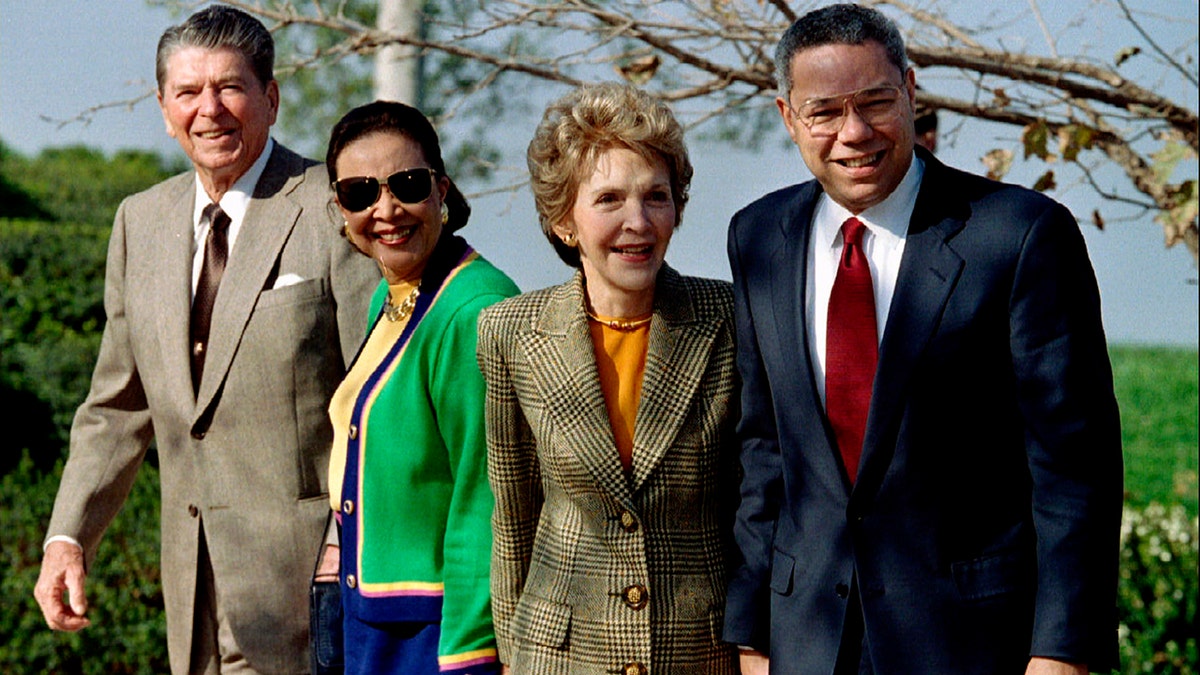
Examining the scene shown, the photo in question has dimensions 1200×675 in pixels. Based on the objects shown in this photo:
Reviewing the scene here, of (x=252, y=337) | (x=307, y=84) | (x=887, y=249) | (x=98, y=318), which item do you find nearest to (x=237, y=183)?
(x=252, y=337)

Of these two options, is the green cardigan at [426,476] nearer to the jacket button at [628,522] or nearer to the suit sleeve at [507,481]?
the suit sleeve at [507,481]

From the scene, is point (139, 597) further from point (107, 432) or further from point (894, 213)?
point (894, 213)

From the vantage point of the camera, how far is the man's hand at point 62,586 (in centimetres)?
379

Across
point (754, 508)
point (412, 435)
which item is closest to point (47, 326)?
point (412, 435)

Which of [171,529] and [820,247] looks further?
[171,529]

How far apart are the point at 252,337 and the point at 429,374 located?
24.7 inches

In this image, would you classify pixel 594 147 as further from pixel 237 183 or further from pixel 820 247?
pixel 237 183

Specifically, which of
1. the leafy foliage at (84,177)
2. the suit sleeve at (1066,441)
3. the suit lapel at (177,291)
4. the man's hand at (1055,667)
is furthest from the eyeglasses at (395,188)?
the leafy foliage at (84,177)

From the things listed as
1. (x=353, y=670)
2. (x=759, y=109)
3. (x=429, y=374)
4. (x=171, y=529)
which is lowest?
(x=353, y=670)

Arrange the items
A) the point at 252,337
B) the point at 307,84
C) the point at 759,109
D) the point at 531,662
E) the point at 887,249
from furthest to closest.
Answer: the point at 307,84 → the point at 759,109 → the point at 252,337 → the point at 531,662 → the point at 887,249

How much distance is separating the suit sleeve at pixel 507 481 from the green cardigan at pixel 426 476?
0.08 meters

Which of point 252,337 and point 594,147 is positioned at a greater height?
point 594,147

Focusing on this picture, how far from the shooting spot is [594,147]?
289 centimetres

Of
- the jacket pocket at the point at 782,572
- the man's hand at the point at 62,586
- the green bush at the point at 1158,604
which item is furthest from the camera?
the green bush at the point at 1158,604
